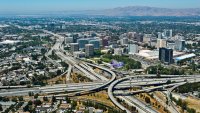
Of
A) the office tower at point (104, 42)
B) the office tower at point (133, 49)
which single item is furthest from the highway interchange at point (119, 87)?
the office tower at point (104, 42)

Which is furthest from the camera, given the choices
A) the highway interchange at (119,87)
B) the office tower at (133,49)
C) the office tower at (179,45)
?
the office tower at (179,45)

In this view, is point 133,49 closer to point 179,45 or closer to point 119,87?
point 179,45

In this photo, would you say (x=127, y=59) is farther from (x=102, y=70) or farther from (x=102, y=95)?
(x=102, y=95)

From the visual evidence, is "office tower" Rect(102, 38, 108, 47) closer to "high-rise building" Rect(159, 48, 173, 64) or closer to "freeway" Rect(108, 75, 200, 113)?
"high-rise building" Rect(159, 48, 173, 64)

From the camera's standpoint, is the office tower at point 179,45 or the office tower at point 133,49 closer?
the office tower at point 133,49

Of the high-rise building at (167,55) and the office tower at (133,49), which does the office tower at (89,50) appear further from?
the high-rise building at (167,55)

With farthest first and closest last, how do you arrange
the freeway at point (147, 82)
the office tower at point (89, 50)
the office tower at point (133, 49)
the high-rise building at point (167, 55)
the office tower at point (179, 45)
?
the office tower at point (179, 45), the office tower at point (133, 49), the office tower at point (89, 50), the high-rise building at point (167, 55), the freeway at point (147, 82)

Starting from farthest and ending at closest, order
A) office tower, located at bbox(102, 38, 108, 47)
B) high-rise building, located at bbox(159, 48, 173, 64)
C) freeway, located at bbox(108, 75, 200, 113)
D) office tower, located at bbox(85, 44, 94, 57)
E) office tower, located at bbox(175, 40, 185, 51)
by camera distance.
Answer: office tower, located at bbox(102, 38, 108, 47) → office tower, located at bbox(175, 40, 185, 51) → office tower, located at bbox(85, 44, 94, 57) → high-rise building, located at bbox(159, 48, 173, 64) → freeway, located at bbox(108, 75, 200, 113)

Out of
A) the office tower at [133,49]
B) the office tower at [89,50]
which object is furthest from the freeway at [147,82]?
the office tower at [133,49]

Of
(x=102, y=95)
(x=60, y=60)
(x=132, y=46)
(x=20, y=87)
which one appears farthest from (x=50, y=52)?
(x=102, y=95)

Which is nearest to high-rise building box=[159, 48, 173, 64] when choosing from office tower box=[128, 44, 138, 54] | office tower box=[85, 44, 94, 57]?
office tower box=[128, 44, 138, 54]

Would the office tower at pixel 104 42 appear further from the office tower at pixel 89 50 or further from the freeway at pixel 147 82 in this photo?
the freeway at pixel 147 82

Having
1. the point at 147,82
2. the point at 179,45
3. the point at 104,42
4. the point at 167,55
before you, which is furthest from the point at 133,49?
the point at 147,82
